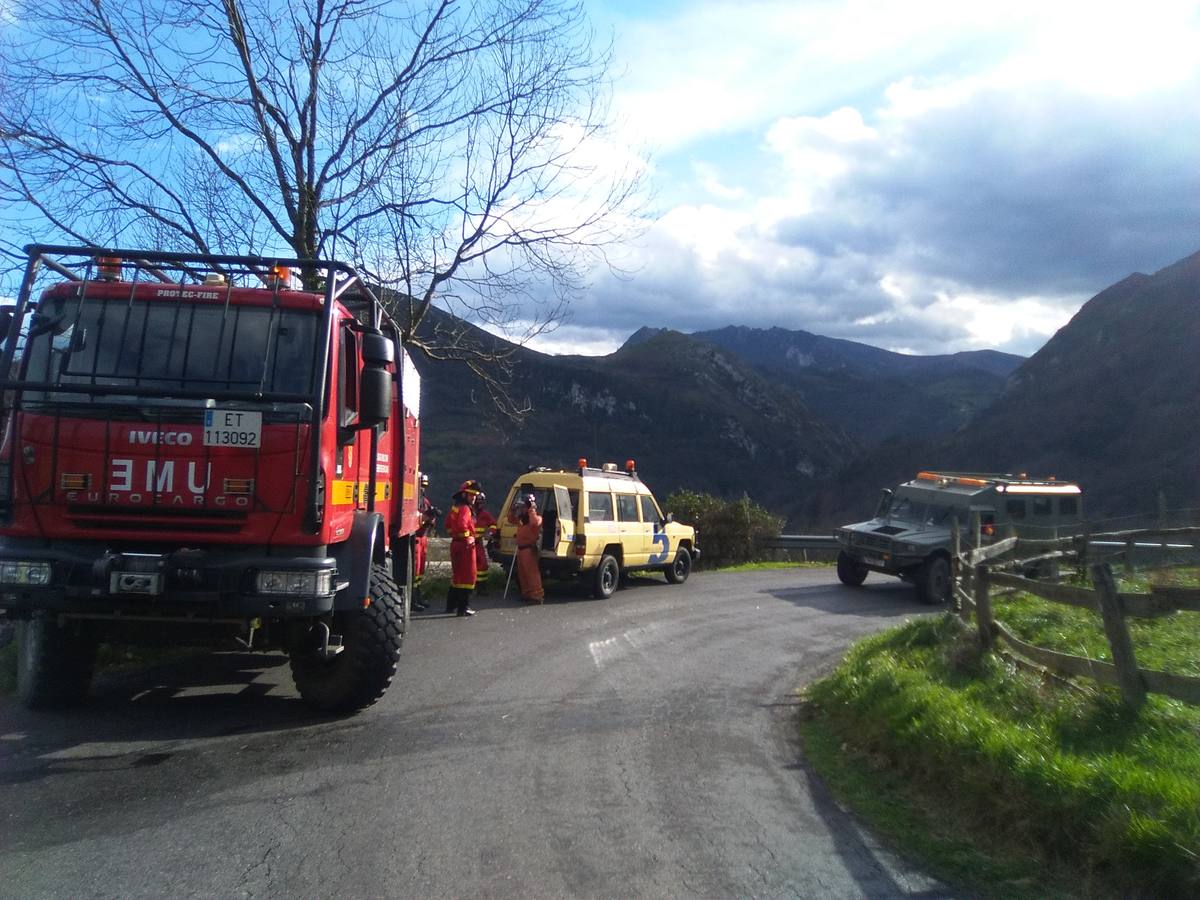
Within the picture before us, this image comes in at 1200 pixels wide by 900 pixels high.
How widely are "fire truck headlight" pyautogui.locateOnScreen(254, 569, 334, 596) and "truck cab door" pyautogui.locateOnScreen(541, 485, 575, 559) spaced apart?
8834 millimetres

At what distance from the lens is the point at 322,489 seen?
6570mm

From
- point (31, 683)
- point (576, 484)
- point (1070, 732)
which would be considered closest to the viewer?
point (1070, 732)

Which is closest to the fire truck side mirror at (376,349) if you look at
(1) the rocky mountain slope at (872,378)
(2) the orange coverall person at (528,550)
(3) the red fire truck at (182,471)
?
(3) the red fire truck at (182,471)

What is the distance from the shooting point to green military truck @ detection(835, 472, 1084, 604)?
55.9 ft

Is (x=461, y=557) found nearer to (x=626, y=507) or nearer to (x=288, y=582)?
(x=626, y=507)

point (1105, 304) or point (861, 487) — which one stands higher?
point (1105, 304)

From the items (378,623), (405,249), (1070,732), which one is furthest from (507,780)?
(405,249)

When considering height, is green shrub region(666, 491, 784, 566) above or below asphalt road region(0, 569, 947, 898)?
above

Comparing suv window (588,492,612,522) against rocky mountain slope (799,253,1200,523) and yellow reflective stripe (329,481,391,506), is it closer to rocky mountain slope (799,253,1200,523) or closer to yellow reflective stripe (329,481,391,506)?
yellow reflective stripe (329,481,391,506)

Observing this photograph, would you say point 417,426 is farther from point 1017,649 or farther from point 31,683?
A: point 1017,649

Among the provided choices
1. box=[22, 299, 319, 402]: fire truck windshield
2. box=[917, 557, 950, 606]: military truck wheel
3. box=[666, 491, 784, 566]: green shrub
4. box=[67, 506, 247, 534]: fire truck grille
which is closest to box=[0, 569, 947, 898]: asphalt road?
box=[67, 506, 247, 534]: fire truck grille

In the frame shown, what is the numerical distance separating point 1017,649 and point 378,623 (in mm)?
4793

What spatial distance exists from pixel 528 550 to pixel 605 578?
5.68 feet

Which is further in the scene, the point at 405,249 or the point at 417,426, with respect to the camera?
the point at 405,249
